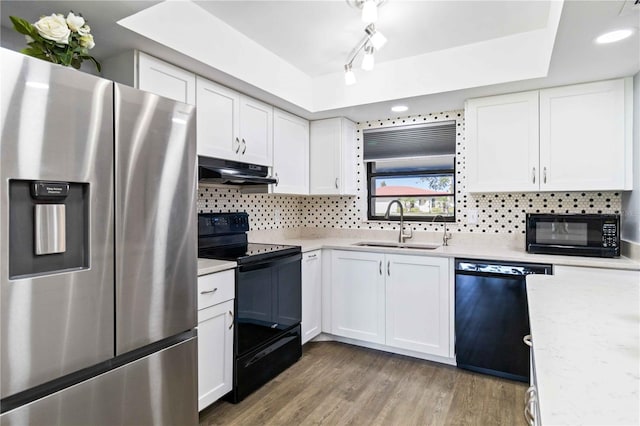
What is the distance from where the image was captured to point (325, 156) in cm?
349

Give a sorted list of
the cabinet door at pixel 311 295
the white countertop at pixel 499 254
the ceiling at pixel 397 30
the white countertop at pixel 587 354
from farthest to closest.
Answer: the cabinet door at pixel 311 295 < the white countertop at pixel 499 254 < the ceiling at pixel 397 30 < the white countertop at pixel 587 354

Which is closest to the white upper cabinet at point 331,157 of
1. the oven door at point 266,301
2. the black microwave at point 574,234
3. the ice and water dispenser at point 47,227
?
the oven door at point 266,301

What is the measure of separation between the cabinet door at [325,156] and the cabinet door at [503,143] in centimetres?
119

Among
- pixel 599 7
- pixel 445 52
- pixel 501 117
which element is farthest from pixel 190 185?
pixel 501 117

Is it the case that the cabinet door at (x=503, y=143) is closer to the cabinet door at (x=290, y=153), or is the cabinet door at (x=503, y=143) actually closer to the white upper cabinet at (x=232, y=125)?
the cabinet door at (x=290, y=153)

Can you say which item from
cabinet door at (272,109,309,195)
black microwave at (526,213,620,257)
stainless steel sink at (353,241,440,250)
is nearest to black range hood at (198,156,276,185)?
cabinet door at (272,109,309,195)

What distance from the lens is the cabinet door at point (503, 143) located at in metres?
2.61

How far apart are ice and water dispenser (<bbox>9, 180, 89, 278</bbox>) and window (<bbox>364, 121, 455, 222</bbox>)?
9.20ft

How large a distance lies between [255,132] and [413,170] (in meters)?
1.62

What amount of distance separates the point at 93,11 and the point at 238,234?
5.60ft

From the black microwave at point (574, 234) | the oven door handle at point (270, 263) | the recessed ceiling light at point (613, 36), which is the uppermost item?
the recessed ceiling light at point (613, 36)

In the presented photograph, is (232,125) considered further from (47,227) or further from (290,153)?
(47,227)

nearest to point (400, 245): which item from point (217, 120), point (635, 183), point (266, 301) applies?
point (266, 301)

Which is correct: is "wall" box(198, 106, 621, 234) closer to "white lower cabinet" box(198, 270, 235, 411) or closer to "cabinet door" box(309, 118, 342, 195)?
"cabinet door" box(309, 118, 342, 195)
